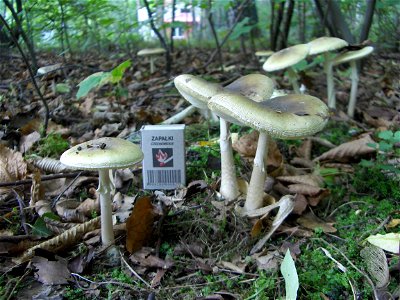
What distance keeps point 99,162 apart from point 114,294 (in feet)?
2.52

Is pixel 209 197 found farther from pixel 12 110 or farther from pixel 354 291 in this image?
pixel 12 110

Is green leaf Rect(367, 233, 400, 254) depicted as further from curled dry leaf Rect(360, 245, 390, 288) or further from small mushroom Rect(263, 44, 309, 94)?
small mushroom Rect(263, 44, 309, 94)

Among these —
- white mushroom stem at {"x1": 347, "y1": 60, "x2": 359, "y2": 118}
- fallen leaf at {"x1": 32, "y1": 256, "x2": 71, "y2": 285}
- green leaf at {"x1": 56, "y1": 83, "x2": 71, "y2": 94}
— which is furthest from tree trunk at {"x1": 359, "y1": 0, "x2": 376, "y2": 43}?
fallen leaf at {"x1": 32, "y1": 256, "x2": 71, "y2": 285}

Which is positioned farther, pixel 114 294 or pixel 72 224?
pixel 72 224

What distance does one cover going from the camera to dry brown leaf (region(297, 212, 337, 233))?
277 centimetres

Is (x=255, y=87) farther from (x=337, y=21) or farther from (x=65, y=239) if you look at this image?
(x=337, y=21)

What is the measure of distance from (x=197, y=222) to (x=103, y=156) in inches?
37.8

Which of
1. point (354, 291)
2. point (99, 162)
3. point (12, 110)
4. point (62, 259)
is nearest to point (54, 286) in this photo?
point (62, 259)

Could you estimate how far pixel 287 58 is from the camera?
4.22m

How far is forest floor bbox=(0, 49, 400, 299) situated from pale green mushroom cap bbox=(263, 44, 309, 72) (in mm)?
813

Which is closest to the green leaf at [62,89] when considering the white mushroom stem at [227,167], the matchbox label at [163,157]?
the matchbox label at [163,157]

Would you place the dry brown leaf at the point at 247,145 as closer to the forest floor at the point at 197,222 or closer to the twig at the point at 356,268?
the forest floor at the point at 197,222

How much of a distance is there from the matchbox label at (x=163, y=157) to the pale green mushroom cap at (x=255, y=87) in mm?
694

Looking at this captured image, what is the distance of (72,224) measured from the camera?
270 centimetres
